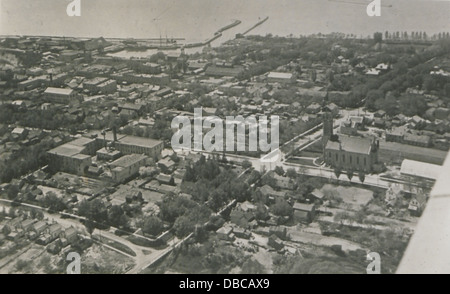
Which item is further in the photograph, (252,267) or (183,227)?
(183,227)

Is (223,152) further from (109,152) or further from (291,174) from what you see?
(109,152)

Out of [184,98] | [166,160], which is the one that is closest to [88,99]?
[184,98]

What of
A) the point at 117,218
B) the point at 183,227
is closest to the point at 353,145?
the point at 183,227

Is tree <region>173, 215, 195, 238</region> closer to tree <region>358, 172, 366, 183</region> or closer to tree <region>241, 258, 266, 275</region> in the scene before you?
tree <region>241, 258, 266, 275</region>

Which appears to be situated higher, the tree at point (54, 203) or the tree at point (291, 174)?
the tree at point (291, 174)

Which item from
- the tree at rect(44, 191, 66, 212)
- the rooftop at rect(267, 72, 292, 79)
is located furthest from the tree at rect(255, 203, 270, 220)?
the rooftop at rect(267, 72, 292, 79)

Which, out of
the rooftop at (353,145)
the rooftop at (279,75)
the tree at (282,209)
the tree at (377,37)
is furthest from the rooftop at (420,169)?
the tree at (377,37)

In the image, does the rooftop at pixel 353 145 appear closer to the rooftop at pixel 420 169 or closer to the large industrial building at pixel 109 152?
the rooftop at pixel 420 169
